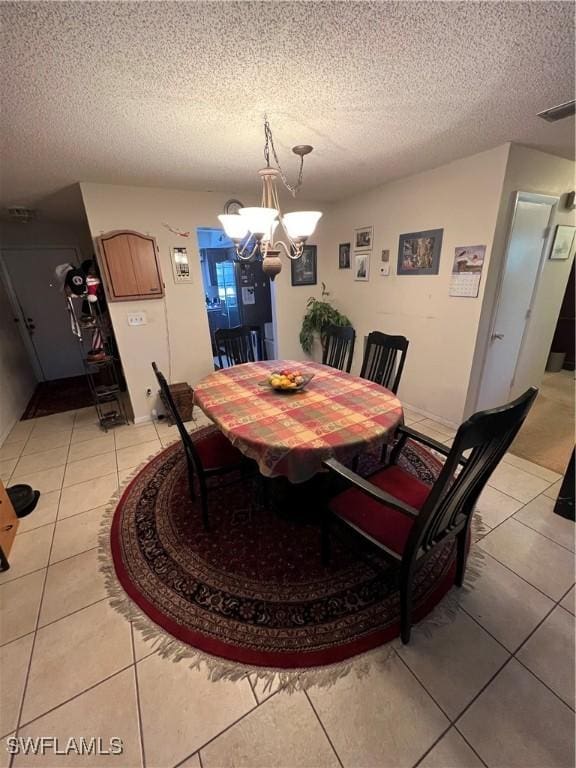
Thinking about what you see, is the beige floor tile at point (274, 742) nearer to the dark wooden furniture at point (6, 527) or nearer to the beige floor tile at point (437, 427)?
the dark wooden furniture at point (6, 527)

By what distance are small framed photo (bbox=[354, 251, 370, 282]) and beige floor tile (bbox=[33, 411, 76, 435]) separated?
3.84 meters

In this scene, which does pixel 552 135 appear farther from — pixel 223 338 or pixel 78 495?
pixel 78 495

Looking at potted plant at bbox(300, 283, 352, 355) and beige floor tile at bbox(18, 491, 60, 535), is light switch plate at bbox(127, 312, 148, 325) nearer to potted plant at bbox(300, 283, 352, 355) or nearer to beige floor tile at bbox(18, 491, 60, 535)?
beige floor tile at bbox(18, 491, 60, 535)

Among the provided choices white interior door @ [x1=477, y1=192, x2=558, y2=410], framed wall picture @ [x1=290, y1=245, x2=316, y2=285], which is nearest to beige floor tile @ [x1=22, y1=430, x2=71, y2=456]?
framed wall picture @ [x1=290, y1=245, x2=316, y2=285]

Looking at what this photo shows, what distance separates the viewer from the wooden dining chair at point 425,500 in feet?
3.03

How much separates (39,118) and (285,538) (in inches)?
106

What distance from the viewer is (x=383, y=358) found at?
243 centimetres

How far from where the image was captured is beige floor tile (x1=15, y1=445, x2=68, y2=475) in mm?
2623

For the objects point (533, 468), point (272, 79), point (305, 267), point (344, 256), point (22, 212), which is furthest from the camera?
point (305, 267)

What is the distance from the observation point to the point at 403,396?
11.7 ft

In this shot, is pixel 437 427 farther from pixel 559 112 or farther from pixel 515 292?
pixel 559 112

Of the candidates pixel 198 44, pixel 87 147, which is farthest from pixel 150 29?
pixel 87 147

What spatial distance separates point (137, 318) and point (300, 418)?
2.38 meters

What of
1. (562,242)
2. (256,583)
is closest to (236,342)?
(256,583)
